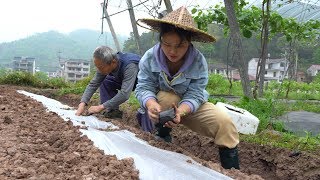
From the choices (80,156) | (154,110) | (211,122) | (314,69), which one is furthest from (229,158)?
(314,69)

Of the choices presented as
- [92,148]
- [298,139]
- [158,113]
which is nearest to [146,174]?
[92,148]

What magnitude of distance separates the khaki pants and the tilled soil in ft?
0.59

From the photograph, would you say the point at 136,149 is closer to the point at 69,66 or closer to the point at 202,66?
the point at 202,66

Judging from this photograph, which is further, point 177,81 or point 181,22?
point 177,81

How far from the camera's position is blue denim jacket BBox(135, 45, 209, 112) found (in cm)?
249

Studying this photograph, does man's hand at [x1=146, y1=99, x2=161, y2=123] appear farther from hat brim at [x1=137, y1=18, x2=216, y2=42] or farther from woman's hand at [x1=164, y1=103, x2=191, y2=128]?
hat brim at [x1=137, y1=18, x2=216, y2=42]

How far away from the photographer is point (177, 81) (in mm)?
2514

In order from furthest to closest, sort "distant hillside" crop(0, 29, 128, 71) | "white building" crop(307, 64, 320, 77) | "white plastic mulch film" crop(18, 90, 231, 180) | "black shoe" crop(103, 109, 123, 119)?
"distant hillside" crop(0, 29, 128, 71) < "white building" crop(307, 64, 320, 77) < "black shoe" crop(103, 109, 123, 119) < "white plastic mulch film" crop(18, 90, 231, 180)

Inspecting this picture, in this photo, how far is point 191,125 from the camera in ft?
8.85

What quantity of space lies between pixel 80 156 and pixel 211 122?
101cm

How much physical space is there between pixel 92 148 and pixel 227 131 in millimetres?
913

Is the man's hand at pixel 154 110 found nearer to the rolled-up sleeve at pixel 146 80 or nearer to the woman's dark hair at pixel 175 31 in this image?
the rolled-up sleeve at pixel 146 80

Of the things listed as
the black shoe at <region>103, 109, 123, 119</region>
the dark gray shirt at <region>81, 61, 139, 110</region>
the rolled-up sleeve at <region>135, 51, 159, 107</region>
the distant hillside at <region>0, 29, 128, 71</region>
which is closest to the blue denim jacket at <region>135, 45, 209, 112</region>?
the rolled-up sleeve at <region>135, 51, 159, 107</region>

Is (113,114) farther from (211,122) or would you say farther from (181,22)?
(181,22)
